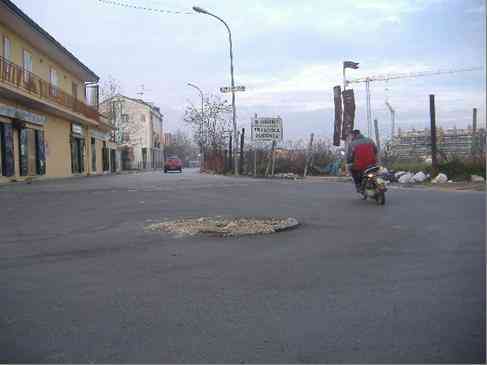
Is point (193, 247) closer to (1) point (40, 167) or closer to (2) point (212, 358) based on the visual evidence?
(2) point (212, 358)

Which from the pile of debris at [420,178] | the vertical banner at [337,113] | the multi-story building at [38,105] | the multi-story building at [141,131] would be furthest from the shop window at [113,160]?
the pile of debris at [420,178]

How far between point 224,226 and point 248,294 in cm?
361

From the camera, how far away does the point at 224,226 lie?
7988 millimetres

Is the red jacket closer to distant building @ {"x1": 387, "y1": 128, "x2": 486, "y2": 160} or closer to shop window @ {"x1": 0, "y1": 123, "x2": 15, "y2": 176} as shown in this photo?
distant building @ {"x1": 387, "y1": 128, "x2": 486, "y2": 160}

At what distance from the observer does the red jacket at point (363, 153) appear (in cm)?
1221

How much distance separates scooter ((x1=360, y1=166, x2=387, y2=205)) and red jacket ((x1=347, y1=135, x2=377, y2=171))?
210 mm

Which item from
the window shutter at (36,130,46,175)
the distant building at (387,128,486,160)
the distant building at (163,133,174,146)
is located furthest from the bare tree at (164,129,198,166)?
the distant building at (387,128,486,160)

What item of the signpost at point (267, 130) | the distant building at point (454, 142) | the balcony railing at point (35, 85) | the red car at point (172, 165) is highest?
the balcony railing at point (35, 85)

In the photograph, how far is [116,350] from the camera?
125 inches

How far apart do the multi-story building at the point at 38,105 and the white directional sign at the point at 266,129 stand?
438 inches

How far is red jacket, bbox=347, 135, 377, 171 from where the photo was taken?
481 inches

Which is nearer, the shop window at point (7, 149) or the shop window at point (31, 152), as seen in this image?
the shop window at point (7, 149)

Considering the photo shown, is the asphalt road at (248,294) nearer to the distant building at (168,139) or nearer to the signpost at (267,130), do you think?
the signpost at (267,130)

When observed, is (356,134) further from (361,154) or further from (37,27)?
(37,27)
